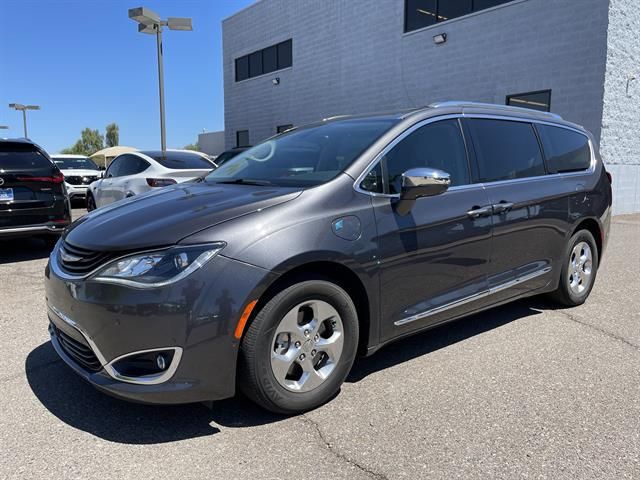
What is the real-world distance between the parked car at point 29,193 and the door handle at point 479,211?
565 centimetres

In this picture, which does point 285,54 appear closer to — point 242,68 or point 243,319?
point 242,68

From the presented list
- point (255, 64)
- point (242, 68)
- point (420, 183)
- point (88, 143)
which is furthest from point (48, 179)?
point (88, 143)

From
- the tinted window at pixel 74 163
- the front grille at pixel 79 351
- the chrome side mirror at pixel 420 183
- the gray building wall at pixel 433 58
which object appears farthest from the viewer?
the tinted window at pixel 74 163

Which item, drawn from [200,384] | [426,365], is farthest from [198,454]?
[426,365]

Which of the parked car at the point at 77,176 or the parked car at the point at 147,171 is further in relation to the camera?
the parked car at the point at 77,176

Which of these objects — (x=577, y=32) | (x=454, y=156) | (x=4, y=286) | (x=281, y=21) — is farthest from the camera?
(x=281, y=21)

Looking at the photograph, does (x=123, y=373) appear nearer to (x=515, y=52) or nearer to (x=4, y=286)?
(x=4, y=286)

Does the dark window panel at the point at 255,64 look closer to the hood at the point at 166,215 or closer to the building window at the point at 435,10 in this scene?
the building window at the point at 435,10

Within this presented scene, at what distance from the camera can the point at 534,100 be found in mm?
12883

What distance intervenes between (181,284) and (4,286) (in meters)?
4.32

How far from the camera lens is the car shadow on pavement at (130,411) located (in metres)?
2.71

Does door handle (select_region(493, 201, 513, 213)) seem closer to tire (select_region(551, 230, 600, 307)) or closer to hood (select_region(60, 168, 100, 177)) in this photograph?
tire (select_region(551, 230, 600, 307))

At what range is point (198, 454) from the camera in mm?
2508

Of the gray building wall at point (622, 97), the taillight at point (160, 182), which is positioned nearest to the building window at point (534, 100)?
the gray building wall at point (622, 97)
